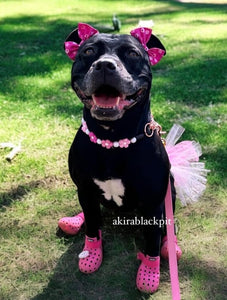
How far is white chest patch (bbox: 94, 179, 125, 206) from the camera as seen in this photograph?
219 centimetres

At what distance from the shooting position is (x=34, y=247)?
271cm

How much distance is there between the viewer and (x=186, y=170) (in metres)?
2.73

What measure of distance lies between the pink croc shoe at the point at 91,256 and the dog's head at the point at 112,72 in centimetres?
97

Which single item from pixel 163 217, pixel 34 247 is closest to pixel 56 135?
pixel 34 247

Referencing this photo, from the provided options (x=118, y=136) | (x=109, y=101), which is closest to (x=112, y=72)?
(x=109, y=101)

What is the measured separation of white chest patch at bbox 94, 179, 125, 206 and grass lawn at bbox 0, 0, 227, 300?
51 centimetres

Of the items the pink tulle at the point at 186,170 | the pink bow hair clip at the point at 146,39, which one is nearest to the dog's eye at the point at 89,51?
the pink bow hair clip at the point at 146,39

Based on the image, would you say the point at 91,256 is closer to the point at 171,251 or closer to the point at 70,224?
the point at 70,224

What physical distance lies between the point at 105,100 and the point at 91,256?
104cm

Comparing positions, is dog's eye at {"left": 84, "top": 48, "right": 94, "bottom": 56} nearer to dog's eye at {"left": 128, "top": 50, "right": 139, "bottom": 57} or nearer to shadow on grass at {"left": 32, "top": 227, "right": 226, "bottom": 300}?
dog's eye at {"left": 128, "top": 50, "right": 139, "bottom": 57}

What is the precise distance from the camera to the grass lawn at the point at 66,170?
2.46 meters

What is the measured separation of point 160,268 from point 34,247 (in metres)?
0.80

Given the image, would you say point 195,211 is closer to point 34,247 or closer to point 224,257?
point 224,257

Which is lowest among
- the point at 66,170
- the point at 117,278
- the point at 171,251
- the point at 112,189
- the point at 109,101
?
the point at 66,170
